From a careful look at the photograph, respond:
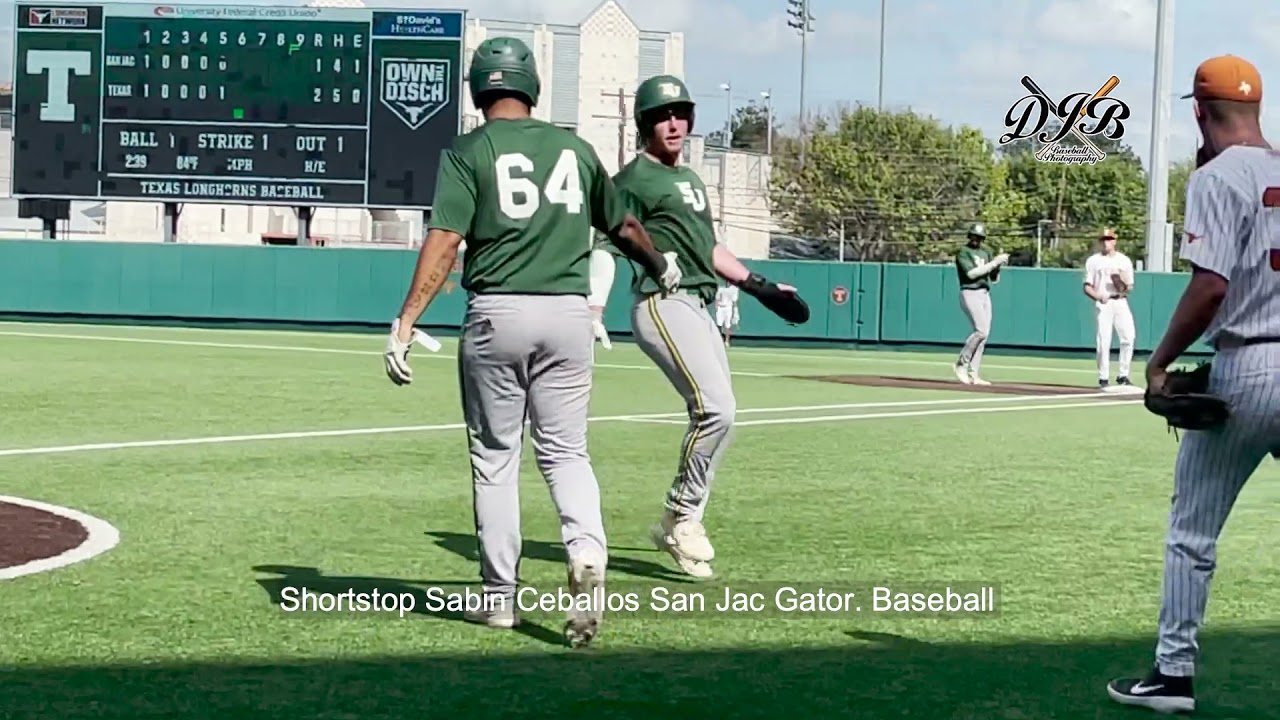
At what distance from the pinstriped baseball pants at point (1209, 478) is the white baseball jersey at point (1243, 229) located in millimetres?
121

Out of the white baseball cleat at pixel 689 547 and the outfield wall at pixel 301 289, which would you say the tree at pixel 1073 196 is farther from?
the white baseball cleat at pixel 689 547

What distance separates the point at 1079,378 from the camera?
2691cm

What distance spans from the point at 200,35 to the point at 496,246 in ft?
95.7

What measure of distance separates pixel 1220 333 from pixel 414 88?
30.0m

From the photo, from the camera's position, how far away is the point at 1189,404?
5379mm

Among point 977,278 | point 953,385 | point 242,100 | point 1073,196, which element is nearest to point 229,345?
point 242,100

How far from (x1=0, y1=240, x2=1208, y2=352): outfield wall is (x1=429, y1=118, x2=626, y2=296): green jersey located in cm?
2948

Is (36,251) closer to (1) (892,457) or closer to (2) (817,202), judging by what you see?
(1) (892,457)

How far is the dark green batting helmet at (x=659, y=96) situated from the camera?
8.14m

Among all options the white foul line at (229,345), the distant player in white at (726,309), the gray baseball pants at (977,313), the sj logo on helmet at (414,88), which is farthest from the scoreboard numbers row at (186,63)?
the gray baseball pants at (977,313)

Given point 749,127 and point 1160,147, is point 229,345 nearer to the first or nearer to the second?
point 1160,147

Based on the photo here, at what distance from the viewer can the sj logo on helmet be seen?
34.3 meters

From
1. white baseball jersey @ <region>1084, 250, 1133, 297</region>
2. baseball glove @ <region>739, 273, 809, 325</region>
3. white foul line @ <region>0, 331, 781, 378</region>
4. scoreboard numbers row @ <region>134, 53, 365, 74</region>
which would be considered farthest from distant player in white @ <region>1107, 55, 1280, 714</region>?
scoreboard numbers row @ <region>134, 53, 365, 74</region>

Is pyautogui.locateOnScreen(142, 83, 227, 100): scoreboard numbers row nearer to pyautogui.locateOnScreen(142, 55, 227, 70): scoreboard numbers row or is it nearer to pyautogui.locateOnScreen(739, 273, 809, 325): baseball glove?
pyautogui.locateOnScreen(142, 55, 227, 70): scoreboard numbers row
